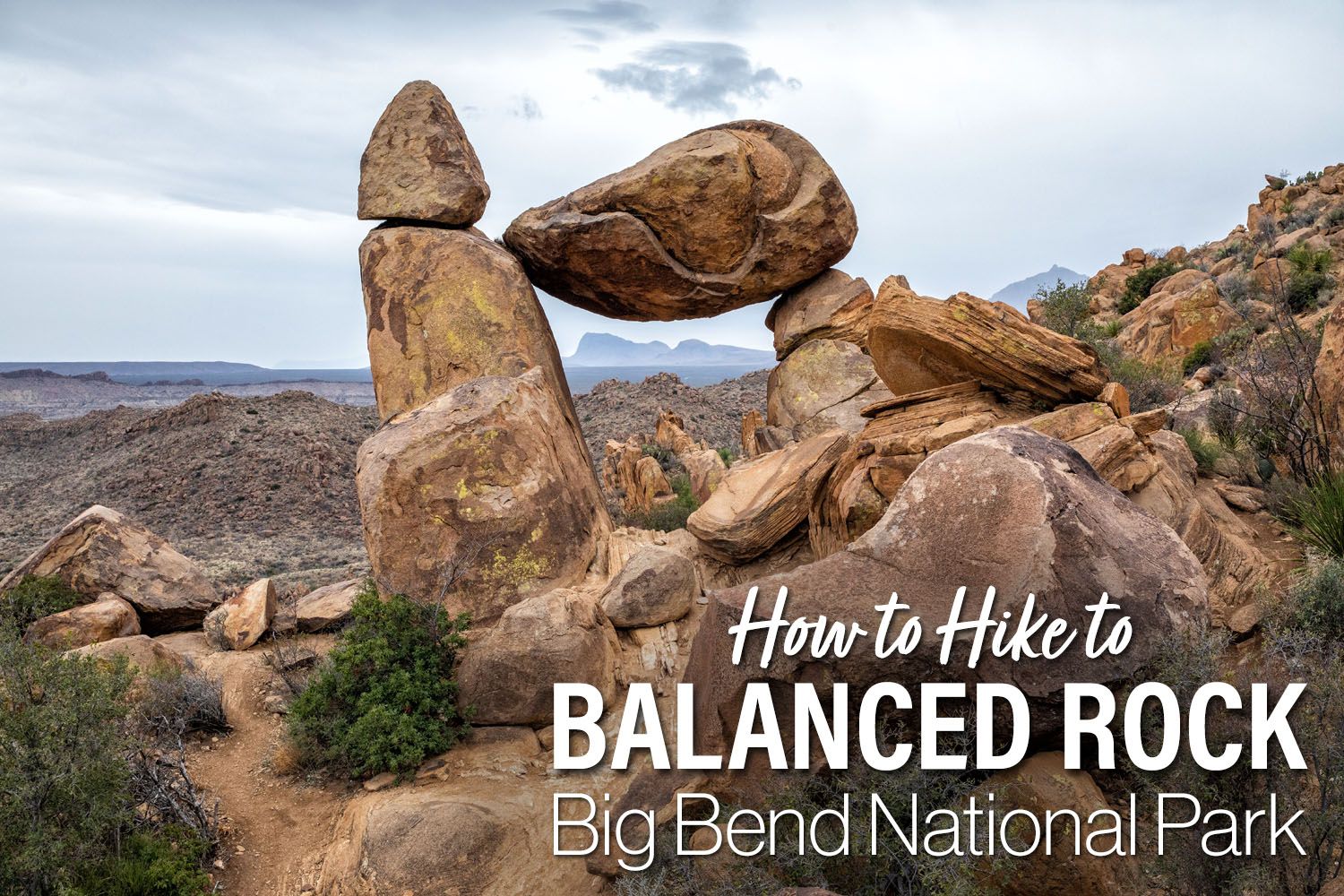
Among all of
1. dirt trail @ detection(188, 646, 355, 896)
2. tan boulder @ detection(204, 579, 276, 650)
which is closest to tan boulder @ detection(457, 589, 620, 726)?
dirt trail @ detection(188, 646, 355, 896)

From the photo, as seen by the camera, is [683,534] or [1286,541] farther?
[683,534]

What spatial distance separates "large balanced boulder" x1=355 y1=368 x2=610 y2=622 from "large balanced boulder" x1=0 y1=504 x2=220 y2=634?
4663mm

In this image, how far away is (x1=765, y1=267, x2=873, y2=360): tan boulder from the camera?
48.5 feet

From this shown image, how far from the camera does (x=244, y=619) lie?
1223 cm

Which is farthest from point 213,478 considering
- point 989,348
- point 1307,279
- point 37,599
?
point 1307,279

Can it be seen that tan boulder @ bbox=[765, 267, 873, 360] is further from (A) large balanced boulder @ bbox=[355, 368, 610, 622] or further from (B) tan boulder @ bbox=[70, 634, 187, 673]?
(B) tan boulder @ bbox=[70, 634, 187, 673]

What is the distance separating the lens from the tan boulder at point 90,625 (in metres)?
11.4

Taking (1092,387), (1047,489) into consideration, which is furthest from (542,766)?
(1092,387)

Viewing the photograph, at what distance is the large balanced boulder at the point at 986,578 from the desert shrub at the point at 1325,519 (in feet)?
9.21

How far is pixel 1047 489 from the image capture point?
665 centimetres

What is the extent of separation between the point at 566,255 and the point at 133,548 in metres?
7.53

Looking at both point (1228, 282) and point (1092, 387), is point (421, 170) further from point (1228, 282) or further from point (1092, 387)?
point (1228, 282)

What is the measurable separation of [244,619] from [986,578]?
992 cm

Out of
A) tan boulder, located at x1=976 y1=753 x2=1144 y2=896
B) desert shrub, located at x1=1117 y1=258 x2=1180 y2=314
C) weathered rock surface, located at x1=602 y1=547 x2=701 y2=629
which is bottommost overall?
tan boulder, located at x1=976 y1=753 x2=1144 y2=896
